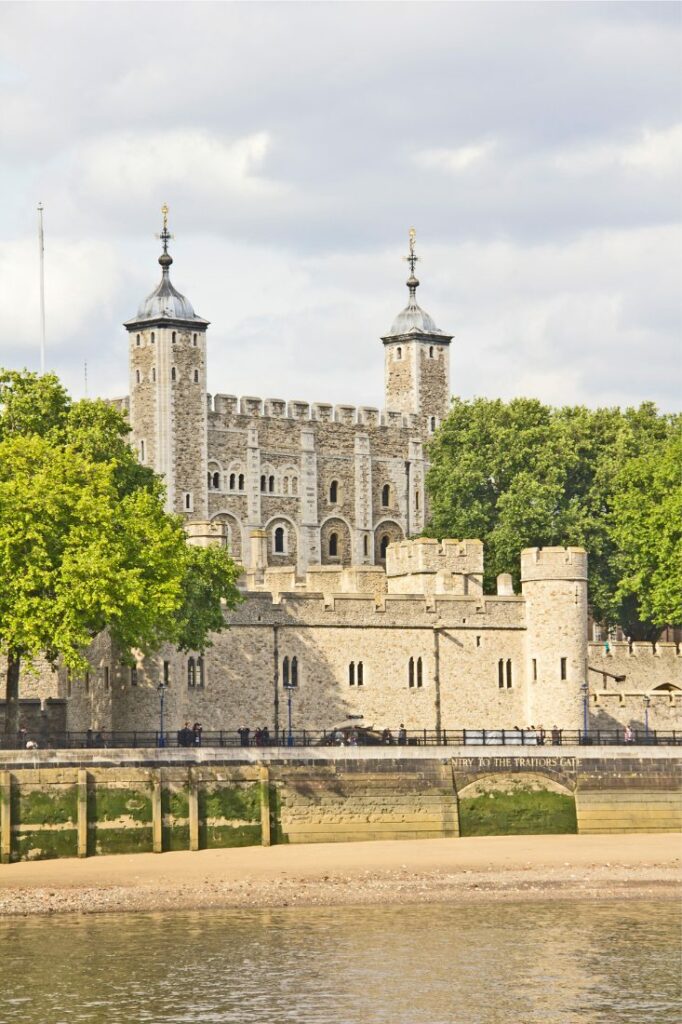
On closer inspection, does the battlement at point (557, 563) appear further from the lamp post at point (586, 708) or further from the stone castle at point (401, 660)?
the lamp post at point (586, 708)

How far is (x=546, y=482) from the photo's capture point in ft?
331

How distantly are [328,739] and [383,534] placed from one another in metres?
52.3

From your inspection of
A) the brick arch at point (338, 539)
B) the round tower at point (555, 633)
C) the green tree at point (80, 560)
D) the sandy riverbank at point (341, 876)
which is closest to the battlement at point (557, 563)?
the round tower at point (555, 633)

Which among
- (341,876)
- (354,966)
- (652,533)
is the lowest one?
(354,966)

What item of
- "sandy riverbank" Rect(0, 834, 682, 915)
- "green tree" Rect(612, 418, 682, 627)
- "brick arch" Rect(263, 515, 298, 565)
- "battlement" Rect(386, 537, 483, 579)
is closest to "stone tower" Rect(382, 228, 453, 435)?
"brick arch" Rect(263, 515, 298, 565)

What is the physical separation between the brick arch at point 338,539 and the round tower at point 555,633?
3983 cm

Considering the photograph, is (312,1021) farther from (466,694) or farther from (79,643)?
(466,694)

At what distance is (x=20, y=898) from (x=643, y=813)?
20.2 m

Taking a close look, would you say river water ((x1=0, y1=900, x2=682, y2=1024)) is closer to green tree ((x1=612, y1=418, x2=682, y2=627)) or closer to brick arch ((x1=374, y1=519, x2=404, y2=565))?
green tree ((x1=612, y1=418, x2=682, y2=627))

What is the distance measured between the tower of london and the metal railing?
108 feet

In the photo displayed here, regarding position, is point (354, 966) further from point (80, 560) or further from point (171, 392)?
point (171, 392)

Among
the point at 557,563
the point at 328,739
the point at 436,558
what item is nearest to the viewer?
the point at 328,739

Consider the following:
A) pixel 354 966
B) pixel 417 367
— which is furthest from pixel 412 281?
pixel 354 966

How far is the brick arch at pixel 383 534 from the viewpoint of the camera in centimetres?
12625
